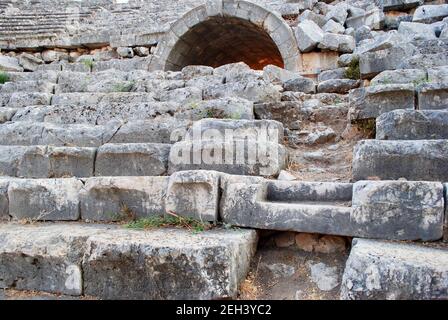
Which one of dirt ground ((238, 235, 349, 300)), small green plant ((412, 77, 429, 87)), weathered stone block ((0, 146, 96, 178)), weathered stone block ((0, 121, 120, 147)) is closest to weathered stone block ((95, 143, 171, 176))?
weathered stone block ((0, 146, 96, 178))

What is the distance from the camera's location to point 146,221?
2.62 metres

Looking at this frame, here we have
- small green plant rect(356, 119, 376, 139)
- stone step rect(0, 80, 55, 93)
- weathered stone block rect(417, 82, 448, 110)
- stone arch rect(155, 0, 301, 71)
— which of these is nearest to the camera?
weathered stone block rect(417, 82, 448, 110)

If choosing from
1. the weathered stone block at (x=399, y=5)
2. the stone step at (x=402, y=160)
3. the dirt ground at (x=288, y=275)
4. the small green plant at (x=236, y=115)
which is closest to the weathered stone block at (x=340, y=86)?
the small green plant at (x=236, y=115)

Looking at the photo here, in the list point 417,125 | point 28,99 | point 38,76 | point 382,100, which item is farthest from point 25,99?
point 417,125

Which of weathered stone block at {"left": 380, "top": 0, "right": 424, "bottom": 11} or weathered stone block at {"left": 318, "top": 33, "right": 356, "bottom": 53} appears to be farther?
weathered stone block at {"left": 380, "top": 0, "right": 424, "bottom": 11}

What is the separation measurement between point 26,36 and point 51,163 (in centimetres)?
787

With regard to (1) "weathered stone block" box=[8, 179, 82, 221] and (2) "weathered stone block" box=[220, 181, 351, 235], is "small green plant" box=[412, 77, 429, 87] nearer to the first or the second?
(2) "weathered stone block" box=[220, 181, 351, 235]

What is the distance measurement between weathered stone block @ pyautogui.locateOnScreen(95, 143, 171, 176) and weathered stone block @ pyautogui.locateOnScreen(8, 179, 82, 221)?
0.43 meters

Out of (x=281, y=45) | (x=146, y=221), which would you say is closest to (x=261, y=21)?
(x=281, y=45)

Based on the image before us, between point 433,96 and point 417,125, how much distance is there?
0.67 metres

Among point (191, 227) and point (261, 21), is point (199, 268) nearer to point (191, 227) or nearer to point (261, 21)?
point (191, 227)

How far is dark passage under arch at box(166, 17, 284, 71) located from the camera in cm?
785

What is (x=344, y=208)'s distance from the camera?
2.28 m
